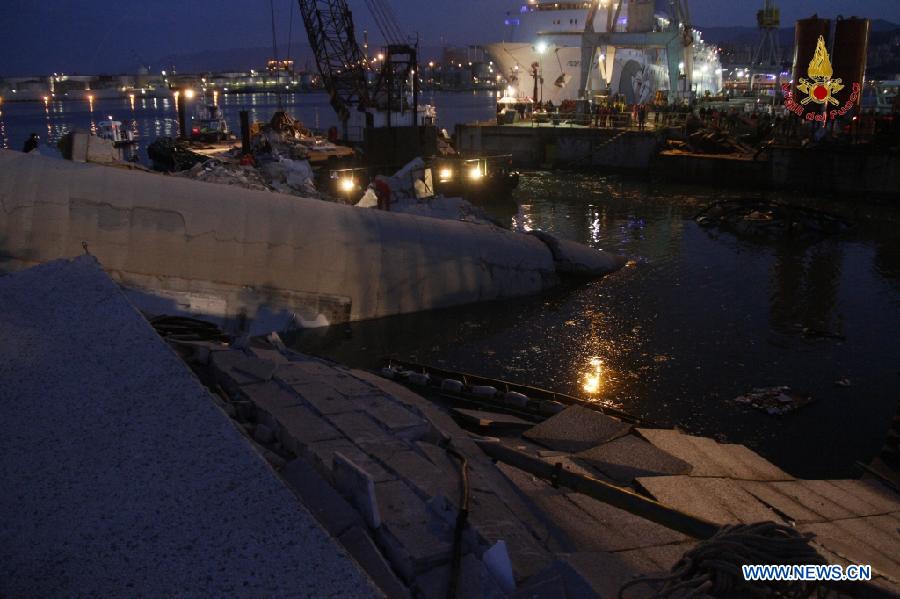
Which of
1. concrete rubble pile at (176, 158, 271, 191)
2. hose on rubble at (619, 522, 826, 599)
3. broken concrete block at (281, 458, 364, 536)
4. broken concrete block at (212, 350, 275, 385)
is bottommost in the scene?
hose on rubble at (619, 522, 826, 599)

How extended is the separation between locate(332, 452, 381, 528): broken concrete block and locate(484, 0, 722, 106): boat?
167 ft

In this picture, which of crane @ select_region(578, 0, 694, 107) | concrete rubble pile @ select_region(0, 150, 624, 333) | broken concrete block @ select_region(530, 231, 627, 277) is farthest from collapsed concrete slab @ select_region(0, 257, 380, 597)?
crane @ select_region(578, 0, 694, 107)

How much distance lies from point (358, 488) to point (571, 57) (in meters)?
54.0

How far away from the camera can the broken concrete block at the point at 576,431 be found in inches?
286

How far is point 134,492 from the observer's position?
9.66 ft

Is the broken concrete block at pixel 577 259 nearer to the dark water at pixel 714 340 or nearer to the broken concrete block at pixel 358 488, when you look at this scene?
the dark water at pixel 714 340

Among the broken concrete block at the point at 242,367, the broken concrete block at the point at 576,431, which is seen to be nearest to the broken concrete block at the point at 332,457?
the broken concrete block at the point at 242,367

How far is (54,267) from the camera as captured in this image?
5449 mm

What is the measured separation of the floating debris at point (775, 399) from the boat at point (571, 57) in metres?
43.2

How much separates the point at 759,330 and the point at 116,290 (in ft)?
40.8

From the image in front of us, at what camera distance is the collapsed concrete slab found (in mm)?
2521

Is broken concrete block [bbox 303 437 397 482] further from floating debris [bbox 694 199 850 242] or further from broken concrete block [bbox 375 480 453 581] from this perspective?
floating debris [bbox 694 199 850 242]

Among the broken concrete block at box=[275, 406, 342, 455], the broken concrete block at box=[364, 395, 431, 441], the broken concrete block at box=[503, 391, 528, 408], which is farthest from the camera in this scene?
the broken concrete block at box=[503, 391, 528, 408]

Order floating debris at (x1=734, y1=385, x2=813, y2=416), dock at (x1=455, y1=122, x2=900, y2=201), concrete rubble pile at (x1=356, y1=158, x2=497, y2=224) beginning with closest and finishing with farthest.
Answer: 1. floating debris at (x1=734, y1=385, x2=813, y2=416)
2. concrete rubble pile at (x1=356, y1=158, x2=497, y2=224)
3. dock at (x1=455, y1=122, x2=900, y2=201)
